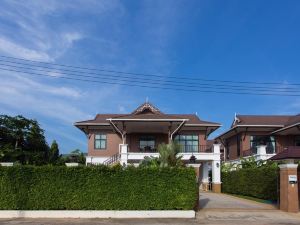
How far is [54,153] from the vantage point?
141 ft

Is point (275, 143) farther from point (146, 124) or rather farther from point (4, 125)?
point (4, 125)

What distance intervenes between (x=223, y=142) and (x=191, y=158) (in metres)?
17.3

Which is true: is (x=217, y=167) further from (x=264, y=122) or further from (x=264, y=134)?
(x=264, y=122)

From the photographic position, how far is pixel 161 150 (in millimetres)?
22625

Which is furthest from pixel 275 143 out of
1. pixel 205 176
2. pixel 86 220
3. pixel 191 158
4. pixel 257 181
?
pixel 86 220

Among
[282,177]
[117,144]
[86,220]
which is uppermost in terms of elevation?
[117,144]

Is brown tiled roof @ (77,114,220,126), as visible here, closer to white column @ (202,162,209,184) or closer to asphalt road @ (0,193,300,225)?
white column @ (202,162,209,184)

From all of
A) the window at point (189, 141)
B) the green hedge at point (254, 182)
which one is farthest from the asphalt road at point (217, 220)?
the window at point (189, 141)

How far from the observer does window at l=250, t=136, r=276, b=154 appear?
3953 centimetres

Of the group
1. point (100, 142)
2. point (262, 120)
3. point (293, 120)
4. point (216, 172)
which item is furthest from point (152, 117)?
point (293, 120)

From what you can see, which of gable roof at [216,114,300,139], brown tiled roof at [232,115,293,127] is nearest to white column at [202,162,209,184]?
gable roof at [216,114,300,139]

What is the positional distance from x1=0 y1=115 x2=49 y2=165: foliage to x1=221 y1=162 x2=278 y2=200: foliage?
52.4 feet

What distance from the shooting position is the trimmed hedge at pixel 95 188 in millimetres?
18188

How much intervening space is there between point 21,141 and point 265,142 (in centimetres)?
2171
